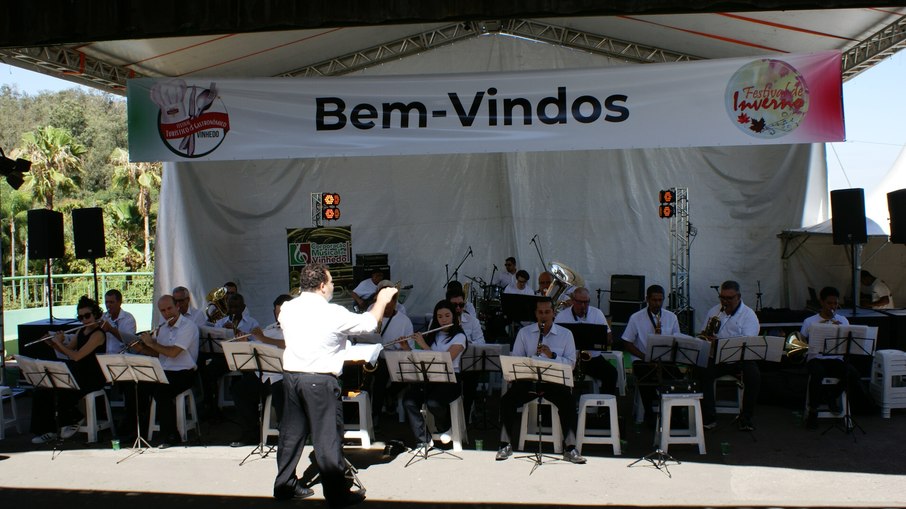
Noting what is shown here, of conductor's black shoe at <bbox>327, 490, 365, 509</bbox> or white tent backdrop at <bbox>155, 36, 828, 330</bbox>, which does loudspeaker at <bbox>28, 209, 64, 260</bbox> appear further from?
conductor's black shoe at <bbox>327, 490, 365, 509</bbox>

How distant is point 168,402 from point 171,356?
1.46 feet

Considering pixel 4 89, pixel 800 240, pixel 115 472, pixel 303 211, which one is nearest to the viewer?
pixel 115 472

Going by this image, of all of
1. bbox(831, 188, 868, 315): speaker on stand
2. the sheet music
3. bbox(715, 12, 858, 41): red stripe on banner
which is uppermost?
bbox(715, 12, 858, 41): red stripe on banner

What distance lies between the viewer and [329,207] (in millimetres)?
13617

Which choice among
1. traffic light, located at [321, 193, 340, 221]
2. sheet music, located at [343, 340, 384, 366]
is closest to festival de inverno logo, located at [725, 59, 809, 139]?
sheet music, located at [343, 340, 384, 366]

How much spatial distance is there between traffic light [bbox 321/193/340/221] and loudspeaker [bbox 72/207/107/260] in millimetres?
3807

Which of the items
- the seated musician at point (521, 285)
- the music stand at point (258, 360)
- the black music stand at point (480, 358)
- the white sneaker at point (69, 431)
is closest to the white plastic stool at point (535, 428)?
the black music stand at point (480, 358)

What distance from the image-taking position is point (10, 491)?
6.33 m

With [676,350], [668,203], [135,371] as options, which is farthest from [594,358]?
[668,203]

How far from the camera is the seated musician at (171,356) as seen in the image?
24.9ft

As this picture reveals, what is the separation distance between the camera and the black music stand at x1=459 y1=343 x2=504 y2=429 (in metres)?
7.50

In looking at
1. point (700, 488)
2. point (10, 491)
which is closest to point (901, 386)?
point (700, 488)

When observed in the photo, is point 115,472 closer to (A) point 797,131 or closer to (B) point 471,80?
(B) point 471,80

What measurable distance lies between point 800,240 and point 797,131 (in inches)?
240
